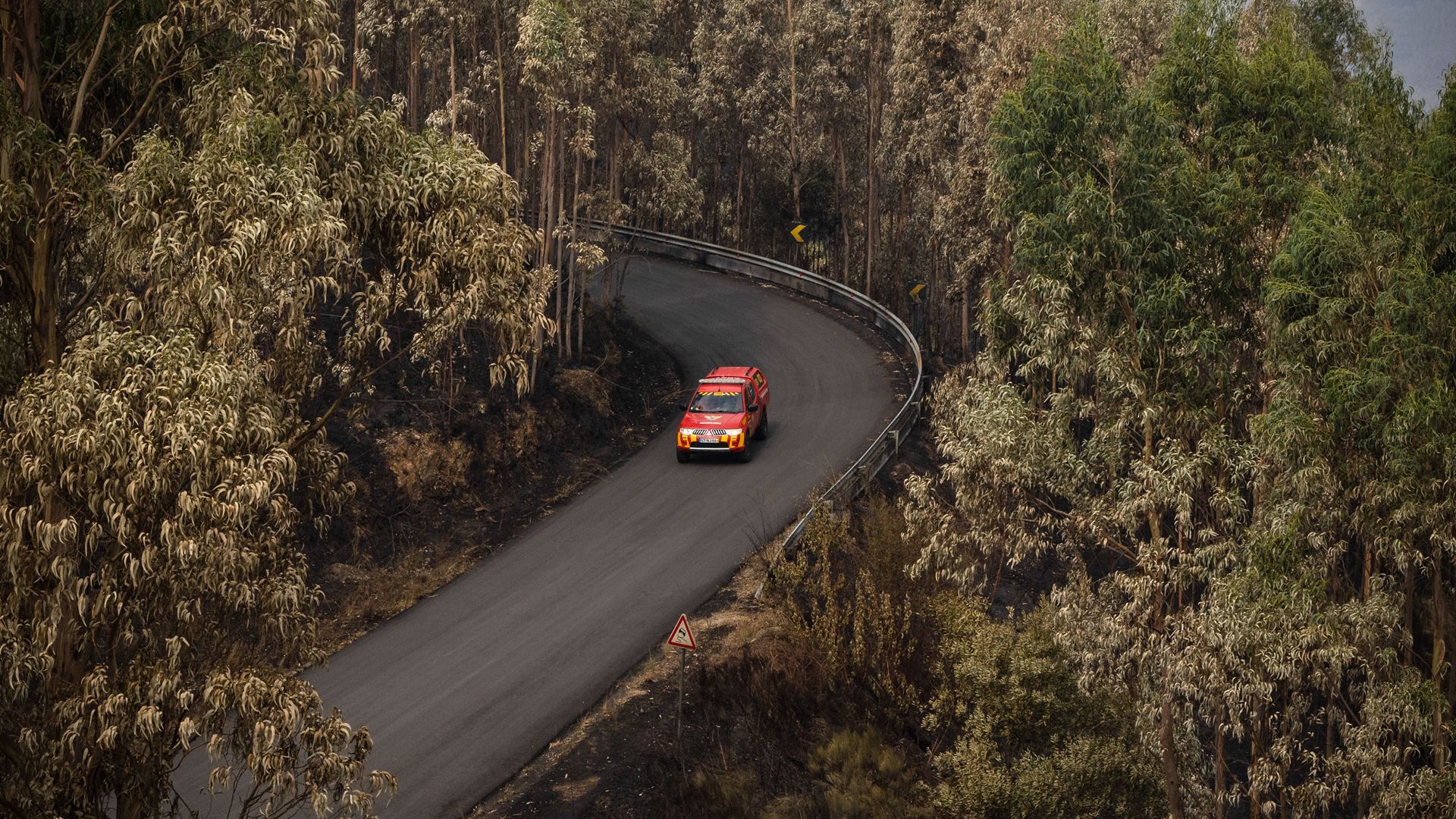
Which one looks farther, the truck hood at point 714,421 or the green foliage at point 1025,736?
the truck hood at point 714,421

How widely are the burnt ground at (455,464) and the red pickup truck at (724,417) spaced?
2.18 metres

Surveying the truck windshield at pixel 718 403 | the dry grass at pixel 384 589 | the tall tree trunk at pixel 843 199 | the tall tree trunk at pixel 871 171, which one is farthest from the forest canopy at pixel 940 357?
the tall tree trunk at pixel 843 199

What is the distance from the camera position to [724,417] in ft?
99.0

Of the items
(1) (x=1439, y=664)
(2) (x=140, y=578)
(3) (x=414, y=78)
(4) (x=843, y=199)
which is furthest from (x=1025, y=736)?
(4) (x=843, y=199)

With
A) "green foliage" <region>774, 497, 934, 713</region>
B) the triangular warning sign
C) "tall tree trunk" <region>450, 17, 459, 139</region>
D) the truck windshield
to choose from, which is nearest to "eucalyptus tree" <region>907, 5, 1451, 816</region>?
"green foliage" <region>774, 497, 934, 713</region>

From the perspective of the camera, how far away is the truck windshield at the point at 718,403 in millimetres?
30453

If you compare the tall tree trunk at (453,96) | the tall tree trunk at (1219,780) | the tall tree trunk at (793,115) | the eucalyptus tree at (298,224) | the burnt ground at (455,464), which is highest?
the tall tree trunk at (793,115)

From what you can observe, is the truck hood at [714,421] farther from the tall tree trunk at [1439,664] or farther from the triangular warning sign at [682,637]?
the tall tree trunk at [1439,664]

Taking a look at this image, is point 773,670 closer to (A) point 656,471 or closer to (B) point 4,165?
(A) point 656,471

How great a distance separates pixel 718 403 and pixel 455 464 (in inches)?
251

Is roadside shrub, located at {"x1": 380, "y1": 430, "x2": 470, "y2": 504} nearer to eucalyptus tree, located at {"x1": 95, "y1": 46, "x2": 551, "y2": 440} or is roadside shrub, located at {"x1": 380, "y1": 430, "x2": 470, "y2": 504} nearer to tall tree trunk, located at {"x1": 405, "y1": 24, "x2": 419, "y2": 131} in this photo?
tall tree trunk, located at {"x1": 405, "y1": 24, "x2": 419, "y2": 131}

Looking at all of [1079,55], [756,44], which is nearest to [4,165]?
[1079,55]

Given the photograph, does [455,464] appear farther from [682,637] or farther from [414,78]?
[414,78]

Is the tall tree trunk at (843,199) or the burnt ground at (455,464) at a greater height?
the tall tree trunk at (843,199)
